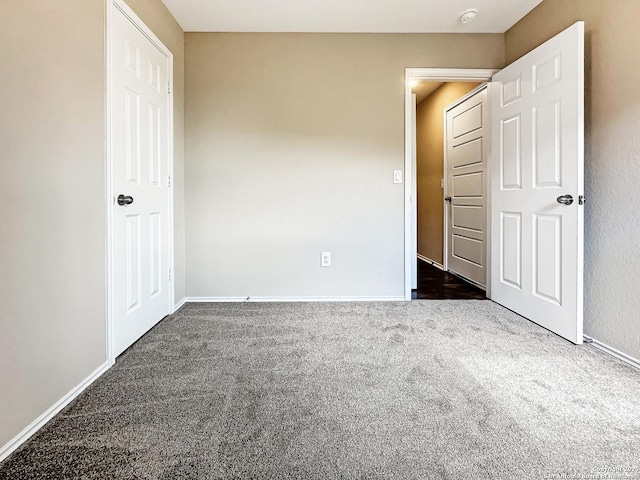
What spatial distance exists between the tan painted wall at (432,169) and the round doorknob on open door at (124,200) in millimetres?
3730

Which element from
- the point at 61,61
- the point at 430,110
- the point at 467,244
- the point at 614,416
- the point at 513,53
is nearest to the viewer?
the point at 614,416

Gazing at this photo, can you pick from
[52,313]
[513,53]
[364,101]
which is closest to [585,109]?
[513,53]

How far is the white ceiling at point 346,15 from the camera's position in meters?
2.61

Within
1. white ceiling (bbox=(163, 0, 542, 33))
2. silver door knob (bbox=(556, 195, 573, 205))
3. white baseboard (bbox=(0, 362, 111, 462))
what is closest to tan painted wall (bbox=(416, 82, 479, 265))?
white ceiling (bbox=(163, 0, 542, 33))

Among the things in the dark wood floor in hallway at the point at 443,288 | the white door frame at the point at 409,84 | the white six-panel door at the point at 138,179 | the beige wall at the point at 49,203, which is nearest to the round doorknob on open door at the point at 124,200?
the white six-panel door at the point at 138,179

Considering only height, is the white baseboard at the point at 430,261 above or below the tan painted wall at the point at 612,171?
below

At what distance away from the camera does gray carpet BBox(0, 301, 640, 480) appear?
1147 mm

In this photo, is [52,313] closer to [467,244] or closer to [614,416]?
[614,416]

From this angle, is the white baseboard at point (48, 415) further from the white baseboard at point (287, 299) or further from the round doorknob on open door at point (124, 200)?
the white baseboard at point (287, 299)

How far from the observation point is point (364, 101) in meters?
3.09

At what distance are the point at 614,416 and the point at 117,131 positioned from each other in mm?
2670

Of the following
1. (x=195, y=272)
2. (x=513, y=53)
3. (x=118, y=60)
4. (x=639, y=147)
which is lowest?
(x=195, y=272)

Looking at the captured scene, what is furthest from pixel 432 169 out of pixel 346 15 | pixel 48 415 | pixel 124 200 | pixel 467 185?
pixel 48 415

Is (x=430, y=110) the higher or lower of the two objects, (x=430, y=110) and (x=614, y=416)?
the higher
